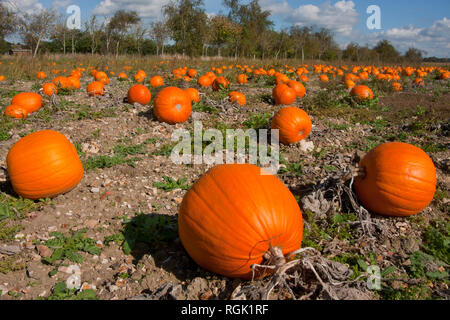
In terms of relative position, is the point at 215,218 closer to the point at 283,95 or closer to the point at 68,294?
the point at 68,294

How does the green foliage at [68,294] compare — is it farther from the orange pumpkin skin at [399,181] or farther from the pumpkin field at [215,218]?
the orange pumpkin skin at [399,181]

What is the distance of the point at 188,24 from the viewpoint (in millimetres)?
33562

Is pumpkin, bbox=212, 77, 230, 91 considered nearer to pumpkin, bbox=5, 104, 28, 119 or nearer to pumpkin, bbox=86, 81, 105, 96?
pumpkin, bbox=86, 81, 105, 96

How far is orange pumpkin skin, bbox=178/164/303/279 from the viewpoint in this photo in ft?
7.48

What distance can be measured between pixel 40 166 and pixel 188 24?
33951mm

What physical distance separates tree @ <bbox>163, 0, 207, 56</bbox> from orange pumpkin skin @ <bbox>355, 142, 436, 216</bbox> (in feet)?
106

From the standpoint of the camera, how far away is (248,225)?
2.27m

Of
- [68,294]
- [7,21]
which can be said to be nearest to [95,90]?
[68,294]

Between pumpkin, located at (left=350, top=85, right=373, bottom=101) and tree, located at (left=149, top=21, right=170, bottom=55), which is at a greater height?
tree, located at (left=149, top=21, right=170, bottom=55)

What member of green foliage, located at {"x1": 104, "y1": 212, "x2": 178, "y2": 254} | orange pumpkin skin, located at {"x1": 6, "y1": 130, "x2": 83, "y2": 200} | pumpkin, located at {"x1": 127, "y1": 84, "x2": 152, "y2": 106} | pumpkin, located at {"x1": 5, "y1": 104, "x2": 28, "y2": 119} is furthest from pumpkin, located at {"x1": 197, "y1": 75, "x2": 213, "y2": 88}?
green foliage, located at {"x1": 104, "y1": 212, "x2": 178, "y2": 254}
